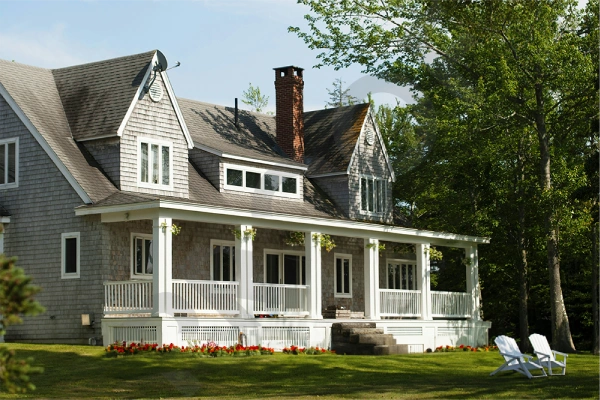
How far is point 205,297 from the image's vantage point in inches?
936

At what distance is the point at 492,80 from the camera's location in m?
31.6

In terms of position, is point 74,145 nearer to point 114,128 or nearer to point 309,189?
point 114,128

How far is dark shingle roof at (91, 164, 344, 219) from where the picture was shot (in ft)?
77.5

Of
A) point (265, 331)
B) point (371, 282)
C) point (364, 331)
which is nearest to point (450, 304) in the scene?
point (371, 282)

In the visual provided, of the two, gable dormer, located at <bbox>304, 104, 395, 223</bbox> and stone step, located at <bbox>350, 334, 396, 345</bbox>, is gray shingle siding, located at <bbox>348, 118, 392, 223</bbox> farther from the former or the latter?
stone step, located at <bbox>350, 334, 396, 345</bbox>

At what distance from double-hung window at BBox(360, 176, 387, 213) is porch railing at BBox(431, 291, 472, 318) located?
4063mm

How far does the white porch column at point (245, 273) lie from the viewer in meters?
24.6

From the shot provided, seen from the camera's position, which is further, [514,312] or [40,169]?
[514,312]

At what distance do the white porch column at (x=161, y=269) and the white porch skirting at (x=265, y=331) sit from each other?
0.30 metres

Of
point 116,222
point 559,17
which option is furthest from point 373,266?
point 559,17

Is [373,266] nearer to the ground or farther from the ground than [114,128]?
nearer to the ground

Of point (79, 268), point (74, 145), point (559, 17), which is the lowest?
point (79, 268)

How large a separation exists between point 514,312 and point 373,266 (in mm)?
13745

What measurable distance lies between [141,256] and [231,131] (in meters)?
8.05
